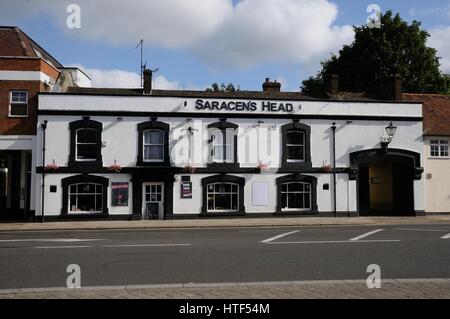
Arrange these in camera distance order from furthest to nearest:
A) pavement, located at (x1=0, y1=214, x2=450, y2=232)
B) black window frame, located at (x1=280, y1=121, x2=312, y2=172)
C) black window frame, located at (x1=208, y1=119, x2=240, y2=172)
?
black window frame, located at (x1=280, y1=121, x2=312, y2=172)
black window frame, located at (x1=208, y1=119, x2=240, y2=172)
pavement, located at (x1=0, y1=214, x2=450, y2=232)

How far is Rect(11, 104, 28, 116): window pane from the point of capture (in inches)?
987

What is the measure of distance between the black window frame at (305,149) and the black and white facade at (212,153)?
0.06m

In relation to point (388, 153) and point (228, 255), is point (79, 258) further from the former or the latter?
point (388, 153)

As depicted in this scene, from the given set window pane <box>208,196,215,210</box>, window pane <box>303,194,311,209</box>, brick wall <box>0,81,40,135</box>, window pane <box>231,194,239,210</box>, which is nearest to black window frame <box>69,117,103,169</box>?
brick wall <box>0,81,40,135</box>

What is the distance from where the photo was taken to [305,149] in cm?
2605

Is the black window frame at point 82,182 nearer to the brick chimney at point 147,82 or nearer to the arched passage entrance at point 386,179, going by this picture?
the brick chimney at point 147,82

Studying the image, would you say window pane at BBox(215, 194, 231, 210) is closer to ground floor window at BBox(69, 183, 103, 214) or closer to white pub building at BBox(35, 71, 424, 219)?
white pub building at BBox(35, 71, 424, 219)

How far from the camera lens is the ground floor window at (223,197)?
25.3m

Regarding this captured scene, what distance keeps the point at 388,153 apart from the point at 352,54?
19191 mm

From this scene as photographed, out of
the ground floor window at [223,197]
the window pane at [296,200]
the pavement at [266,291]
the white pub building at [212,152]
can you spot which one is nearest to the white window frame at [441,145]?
the white pub building at [212,152]

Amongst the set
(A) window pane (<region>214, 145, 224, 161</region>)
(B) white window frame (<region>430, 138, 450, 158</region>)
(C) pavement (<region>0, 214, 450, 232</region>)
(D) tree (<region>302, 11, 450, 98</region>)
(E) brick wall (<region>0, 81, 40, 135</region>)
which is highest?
(D) tree (<region>302, 11, 450, 98</region>)

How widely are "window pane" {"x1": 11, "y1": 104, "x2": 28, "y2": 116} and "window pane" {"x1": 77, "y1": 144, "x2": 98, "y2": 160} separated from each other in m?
3.65

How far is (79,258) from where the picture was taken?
1160 cm
